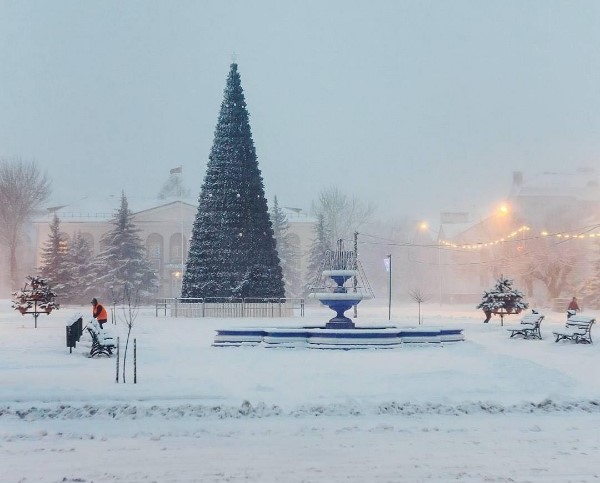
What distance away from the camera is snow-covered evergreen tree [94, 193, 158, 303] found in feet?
200

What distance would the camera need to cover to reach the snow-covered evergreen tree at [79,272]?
195 feet

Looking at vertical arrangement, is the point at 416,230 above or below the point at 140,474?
above

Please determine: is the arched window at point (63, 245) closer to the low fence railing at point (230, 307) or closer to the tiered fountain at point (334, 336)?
the low fence railing at point (230, 307)

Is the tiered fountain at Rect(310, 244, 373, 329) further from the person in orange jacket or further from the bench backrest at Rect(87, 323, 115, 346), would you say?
the person in orange jacket

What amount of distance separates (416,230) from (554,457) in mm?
91070

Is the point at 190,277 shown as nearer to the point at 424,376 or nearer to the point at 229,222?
the point at 229,222

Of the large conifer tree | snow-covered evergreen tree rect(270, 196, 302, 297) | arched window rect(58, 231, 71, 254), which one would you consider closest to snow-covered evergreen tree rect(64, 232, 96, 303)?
arched window rect(58, 231, 71, 254)

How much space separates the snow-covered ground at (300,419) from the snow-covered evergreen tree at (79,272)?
43891 millimetres

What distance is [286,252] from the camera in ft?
236

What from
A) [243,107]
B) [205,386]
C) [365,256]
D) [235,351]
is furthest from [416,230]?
[205,386]

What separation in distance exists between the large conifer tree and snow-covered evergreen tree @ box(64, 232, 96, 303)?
83.6 ft

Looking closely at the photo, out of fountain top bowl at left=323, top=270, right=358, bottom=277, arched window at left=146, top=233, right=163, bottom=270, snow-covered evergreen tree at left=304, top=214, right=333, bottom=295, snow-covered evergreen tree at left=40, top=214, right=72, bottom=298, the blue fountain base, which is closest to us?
the blue fountain base

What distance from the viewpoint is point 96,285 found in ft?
201

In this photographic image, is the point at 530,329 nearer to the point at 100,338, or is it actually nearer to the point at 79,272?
the point at 100,338
